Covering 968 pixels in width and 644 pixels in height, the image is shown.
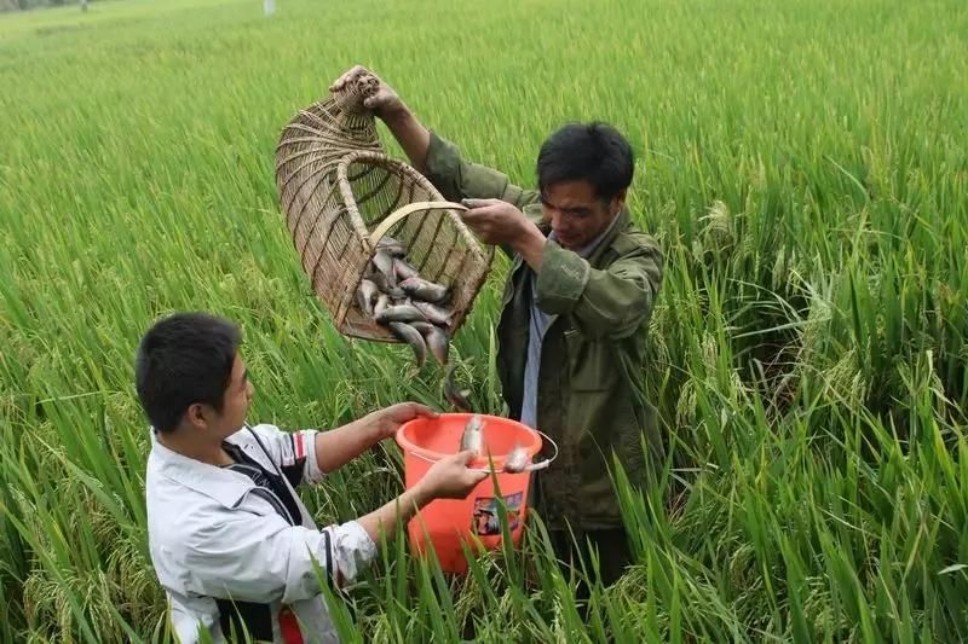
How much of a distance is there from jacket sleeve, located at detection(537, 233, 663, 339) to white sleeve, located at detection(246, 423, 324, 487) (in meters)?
0.48

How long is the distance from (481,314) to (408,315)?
75 cm

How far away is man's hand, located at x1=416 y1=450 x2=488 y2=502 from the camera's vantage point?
1.40m

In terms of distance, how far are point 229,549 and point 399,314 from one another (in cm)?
50

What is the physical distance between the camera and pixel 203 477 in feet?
4.47

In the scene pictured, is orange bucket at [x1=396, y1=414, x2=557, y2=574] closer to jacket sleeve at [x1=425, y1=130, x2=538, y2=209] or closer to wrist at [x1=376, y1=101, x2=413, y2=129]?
jacket sleeve at [x1=425, y1=130, x2=538, y2=209]

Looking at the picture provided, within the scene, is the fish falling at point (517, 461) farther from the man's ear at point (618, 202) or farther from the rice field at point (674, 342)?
the man's ear at point (618, 202)

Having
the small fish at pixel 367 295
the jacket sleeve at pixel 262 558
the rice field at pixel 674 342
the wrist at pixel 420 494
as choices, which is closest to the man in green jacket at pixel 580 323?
the rice field at pixel 674 342

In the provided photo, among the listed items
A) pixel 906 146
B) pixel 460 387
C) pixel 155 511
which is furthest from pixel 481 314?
pixel 906 146

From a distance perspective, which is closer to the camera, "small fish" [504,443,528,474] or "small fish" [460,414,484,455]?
"small fish" [504,443,528,474]

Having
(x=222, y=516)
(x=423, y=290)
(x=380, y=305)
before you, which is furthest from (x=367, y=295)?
(x=222, y=516)

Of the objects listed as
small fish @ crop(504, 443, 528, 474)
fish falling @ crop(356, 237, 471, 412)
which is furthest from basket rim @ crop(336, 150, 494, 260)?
small fish @ crop(504, 443, 528, 474)

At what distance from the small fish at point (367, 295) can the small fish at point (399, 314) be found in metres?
0.04

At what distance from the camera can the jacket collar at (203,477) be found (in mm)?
1350

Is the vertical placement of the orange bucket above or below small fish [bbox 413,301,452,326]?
below
